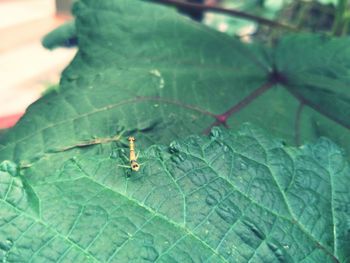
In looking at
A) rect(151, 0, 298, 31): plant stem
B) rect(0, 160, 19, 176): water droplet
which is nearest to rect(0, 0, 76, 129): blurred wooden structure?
rect(151, 0, 298, 31): plant stem

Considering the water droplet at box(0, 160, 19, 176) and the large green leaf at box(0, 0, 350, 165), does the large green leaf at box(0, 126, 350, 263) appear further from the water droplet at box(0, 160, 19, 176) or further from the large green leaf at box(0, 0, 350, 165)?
the large green leaf at box(0, 0, 350, 165)

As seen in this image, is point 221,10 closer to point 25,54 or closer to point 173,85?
point 173,85

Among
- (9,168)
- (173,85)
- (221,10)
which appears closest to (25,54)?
(221,10)

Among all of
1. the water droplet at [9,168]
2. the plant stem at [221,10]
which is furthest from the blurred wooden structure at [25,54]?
the water droplet at [9,168]

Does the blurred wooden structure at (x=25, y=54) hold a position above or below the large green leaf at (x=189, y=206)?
below

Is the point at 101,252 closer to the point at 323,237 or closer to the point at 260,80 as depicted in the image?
the point at 323,237

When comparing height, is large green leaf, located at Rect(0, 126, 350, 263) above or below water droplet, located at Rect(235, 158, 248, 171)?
below

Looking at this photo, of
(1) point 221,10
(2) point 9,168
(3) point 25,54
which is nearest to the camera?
(2) point 9,168

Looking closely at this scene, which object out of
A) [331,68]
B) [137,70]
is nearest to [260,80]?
[331,68]

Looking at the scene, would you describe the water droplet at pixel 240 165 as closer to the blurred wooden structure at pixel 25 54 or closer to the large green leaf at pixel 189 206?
the large green leaf at pixel 189 206
